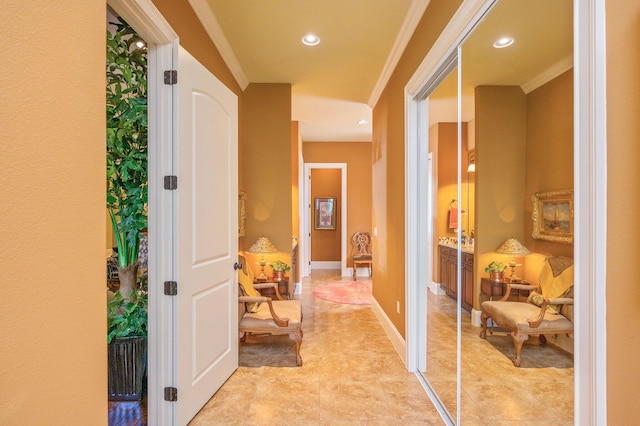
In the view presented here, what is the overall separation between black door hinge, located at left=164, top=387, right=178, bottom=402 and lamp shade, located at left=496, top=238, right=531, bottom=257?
199 centimetres

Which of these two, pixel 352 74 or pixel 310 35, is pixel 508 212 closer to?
pixel 310 35

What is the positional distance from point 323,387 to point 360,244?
15.9ft

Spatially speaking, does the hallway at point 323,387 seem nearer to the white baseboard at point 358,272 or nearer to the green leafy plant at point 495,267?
the green leafy plant at point 495,267

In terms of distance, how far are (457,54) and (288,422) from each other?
256cm

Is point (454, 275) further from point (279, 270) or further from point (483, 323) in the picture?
point (279, 270)

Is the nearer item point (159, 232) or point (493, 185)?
point (493, 185)

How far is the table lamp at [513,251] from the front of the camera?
1.34 meters

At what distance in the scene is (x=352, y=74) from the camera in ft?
12.2

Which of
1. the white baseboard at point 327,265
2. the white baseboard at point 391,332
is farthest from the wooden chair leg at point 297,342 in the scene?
the white baseboard at point 327,265

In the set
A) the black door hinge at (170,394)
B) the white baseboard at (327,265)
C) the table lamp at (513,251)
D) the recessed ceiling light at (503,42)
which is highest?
the recessed ceiling light at (503,42)

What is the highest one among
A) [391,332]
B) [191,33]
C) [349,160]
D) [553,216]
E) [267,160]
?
[191,33]

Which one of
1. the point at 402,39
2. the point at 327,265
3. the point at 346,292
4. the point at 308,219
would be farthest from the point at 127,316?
the point at 327,265

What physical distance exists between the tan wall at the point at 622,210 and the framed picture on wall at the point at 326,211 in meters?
7.41

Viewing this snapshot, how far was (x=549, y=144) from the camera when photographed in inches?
46.3
